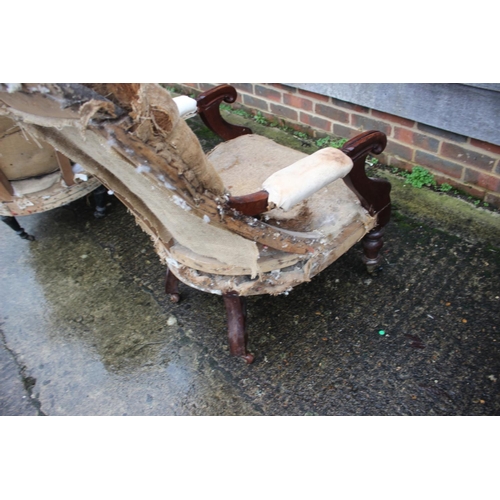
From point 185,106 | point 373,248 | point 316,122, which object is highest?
point 185,106

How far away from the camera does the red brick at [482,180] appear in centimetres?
213

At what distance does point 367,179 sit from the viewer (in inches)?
63.9

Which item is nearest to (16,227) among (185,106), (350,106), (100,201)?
(100,201)

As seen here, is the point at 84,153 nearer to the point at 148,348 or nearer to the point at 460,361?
the point at 148,348

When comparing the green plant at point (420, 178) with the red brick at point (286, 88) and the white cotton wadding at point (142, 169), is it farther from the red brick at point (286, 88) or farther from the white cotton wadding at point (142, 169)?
the white cotton wadding at point (142, 169)

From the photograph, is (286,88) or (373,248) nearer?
(373,248)

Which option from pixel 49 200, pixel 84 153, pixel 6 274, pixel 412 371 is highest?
pixel 84 153

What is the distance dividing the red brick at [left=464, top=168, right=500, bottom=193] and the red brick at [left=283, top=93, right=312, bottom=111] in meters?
1.05

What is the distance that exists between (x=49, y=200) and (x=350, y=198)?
1.46 metres

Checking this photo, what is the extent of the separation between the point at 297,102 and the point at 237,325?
1.70 metres

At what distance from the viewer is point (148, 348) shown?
192cm

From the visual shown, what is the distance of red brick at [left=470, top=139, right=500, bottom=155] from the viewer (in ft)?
6.71

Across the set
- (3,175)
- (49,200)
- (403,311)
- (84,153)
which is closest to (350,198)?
(403,311)

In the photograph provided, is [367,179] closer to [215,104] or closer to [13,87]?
[215,104]
